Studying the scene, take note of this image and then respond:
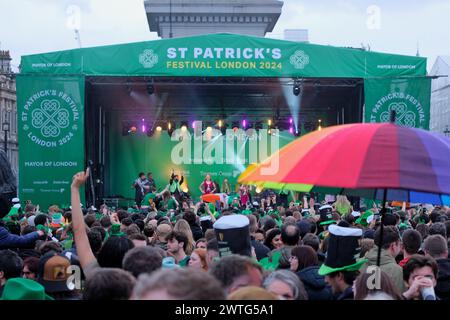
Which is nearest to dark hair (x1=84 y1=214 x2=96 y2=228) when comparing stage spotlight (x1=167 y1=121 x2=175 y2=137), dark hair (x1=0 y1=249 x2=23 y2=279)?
dark hair (x1=0 y1=249 x2=23 y2=279)

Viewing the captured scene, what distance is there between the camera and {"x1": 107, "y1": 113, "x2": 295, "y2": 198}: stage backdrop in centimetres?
2884

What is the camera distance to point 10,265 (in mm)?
5289

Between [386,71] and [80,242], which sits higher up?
[386,71]

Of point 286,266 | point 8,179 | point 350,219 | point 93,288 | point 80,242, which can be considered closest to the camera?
point 93,288

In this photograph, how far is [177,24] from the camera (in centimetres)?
4472

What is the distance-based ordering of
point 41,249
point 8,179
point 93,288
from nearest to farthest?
1. point 93,288
2. point 41,249
3. point 8,179

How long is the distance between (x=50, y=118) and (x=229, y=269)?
18.3m

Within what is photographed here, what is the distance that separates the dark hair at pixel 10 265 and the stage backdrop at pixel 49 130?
15.7 meters

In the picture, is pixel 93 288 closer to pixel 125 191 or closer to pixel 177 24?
pixel 125 191

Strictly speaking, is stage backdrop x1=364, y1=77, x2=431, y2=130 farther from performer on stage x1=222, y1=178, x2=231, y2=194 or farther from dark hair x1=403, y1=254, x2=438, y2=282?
dark hair x1=403, y1=254, x2=438, y2=282

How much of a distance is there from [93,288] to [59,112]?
18.2 m

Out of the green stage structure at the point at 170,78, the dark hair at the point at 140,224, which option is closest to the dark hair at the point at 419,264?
the dark hair at the point at 140,224

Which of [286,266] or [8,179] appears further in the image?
[8,179]

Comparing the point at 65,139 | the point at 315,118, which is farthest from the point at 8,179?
the point at 315,118
